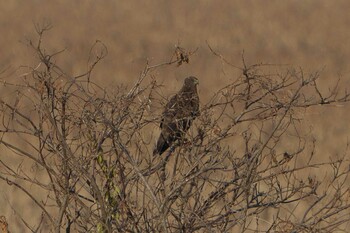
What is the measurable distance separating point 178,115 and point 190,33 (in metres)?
7.67

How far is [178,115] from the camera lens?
4707 millimetres

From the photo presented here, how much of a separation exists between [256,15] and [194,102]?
8189 mm

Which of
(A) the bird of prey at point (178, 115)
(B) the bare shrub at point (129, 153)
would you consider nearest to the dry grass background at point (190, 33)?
(A) the bird of prey at point (178, 115)

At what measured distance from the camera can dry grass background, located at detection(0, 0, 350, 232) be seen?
1045 cm

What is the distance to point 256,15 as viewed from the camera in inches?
505

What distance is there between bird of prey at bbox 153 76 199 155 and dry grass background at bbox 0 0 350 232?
11.8 feet

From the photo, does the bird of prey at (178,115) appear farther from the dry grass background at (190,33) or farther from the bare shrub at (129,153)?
the dry grass background at (190,33)

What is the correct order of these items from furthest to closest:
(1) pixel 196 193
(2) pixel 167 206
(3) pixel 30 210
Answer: (3) pixel 30 210
(1) pixel 196 193
(2) pixel 167 206

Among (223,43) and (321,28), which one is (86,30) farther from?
(321,28)

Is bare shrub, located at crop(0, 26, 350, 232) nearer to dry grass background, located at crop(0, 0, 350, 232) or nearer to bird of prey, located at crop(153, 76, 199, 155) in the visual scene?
bird of prey, located at crop(153, 76, 199, 155)

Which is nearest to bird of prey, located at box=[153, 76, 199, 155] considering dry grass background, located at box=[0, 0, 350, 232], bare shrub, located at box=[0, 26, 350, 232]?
bare shrub, located at box=[0, 26, 350, 232]

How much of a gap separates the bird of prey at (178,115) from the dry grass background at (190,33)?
3593 mm

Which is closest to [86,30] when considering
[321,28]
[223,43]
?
[223,43]

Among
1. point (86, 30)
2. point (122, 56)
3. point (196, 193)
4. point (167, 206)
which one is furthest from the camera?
point (86, 30)
